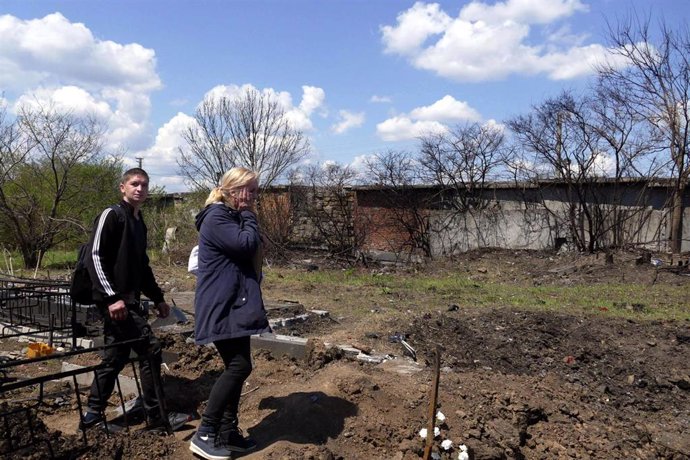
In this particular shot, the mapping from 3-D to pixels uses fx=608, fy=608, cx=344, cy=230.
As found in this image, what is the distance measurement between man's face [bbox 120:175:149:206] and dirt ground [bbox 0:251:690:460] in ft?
5.20

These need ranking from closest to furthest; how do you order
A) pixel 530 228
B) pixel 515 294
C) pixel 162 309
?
1. pixel 162 309
2. pixel 515 294
3. pixel 530 228

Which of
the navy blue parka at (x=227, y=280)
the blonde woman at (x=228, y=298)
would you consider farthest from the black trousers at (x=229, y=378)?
the navy blue parka at (x=227, y=280)

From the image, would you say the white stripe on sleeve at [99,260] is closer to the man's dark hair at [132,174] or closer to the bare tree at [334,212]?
the man's dark hair at [132,174]

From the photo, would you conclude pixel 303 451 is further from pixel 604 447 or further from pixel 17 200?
pixel 17 200

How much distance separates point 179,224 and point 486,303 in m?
13.4

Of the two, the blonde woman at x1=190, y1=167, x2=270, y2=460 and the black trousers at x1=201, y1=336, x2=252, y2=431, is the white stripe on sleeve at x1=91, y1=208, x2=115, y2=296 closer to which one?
the blonde woman at x1=190, y1=167, x2=270, y2=460

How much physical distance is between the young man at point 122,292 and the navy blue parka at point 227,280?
2.30 feet

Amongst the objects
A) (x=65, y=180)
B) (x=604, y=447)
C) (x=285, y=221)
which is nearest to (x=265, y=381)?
(x=604, y=447)

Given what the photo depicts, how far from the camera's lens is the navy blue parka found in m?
3.64

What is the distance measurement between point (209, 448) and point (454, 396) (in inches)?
77.2

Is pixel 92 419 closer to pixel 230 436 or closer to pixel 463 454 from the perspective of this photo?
pixel 230 436

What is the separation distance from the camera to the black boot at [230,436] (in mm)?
3781

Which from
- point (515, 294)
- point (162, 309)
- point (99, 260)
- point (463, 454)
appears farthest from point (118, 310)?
point (515, 294)

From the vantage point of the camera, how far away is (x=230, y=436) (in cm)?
381
